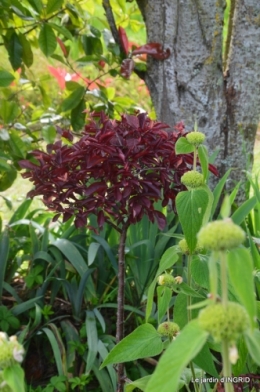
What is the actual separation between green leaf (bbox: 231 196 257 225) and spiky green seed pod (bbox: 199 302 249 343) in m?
1.04

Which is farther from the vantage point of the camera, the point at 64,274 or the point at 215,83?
the point at 215,83

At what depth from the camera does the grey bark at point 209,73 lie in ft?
7.00

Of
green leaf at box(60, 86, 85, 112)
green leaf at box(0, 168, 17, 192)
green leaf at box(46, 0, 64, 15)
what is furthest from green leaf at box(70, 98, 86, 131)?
green leaf at box(46, 0, 64, 15)

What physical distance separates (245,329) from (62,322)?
4.95 feet

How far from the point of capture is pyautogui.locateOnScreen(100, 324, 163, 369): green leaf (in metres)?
0.93

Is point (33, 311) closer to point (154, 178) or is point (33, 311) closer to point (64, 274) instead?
point (64, 274)

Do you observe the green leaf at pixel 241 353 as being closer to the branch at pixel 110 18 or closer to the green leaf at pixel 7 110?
the green leaf at pixel 7 110

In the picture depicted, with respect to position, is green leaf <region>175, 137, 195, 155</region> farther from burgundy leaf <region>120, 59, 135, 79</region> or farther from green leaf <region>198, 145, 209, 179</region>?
burgundy leaf <region>120, 59, 135, 79</region>

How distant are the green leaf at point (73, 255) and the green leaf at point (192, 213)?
111 cm

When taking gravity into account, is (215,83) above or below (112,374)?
above

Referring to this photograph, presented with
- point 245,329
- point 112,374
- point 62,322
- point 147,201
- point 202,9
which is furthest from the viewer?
point 202,9

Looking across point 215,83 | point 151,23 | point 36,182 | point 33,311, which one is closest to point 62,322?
point 33,311

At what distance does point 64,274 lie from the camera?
2008 millimetres

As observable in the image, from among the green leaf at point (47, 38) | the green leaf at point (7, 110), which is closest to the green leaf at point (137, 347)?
the green leaf at point (47, 38)
